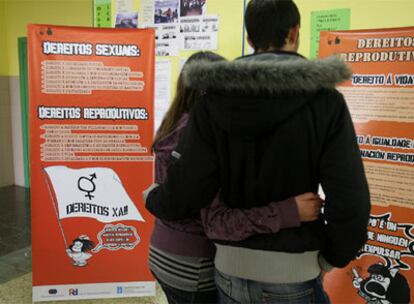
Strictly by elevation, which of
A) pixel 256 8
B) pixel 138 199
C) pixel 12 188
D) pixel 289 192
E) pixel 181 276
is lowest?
pixel 12 188

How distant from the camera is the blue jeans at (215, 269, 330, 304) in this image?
99cm

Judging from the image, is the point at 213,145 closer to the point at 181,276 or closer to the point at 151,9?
the point at 181,276

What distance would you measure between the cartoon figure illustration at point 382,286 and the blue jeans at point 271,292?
41.9 inches

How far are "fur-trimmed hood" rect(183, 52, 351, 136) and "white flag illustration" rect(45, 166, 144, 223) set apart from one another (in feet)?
4.91

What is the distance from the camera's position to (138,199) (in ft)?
7.75

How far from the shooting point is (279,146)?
937 mm

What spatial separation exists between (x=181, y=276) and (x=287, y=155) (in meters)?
0.54

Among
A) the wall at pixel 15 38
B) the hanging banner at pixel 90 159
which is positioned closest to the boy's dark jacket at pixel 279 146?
the hanging banner at pixel 90 159

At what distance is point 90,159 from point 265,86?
63.4 inches

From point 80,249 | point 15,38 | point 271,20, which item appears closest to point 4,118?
point 15,38

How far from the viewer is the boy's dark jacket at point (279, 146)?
91 centimetres

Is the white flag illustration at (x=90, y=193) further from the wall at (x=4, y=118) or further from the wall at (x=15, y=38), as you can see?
the wall at (x=4, y=118)

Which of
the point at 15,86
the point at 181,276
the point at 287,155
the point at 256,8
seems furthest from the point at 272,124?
the point at 15,86

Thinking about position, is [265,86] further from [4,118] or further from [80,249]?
[4,118]
